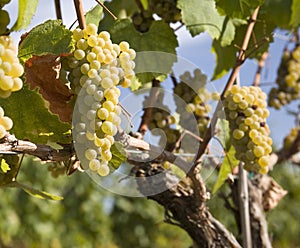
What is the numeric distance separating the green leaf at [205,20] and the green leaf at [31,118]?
1.32ft

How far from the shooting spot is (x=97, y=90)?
2.03ft

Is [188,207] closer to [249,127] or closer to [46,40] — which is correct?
[249,127]

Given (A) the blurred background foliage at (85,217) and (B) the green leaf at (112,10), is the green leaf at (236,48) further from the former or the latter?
(A) the blurred background foliage at (85,217)

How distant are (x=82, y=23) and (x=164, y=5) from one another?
0.42 metres

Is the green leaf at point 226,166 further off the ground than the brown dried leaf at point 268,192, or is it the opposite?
the green leaf at point 226,166

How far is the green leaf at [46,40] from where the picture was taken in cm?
67

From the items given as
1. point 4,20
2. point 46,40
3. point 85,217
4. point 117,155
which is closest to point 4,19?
point 4,20

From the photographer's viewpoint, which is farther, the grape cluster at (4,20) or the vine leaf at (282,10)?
the vine leaf at (282,10)

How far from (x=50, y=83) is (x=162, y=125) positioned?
1.71ft

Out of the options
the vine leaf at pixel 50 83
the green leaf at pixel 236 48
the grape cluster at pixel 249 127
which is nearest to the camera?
the vine leaf at pixel 50 83

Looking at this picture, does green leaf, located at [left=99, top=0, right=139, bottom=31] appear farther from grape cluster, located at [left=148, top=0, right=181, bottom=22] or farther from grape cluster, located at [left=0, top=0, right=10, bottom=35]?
grape cluster, located at [left=0, top=0, right=10, bottom=35]

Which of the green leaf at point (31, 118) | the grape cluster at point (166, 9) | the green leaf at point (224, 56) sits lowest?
the green leaf at point (31, 118)

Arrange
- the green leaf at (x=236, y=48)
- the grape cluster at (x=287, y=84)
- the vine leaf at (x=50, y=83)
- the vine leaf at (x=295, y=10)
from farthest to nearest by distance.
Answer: the grape cluster at (x=287, y=84) → the green leaf at (x=236, y=48) → the vine leaf at (x=295, y=10) → the vine leaf at (x=50, y=83)

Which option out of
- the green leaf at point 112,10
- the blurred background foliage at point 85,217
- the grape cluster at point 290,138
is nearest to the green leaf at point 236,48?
the green leaf at point 112,10
